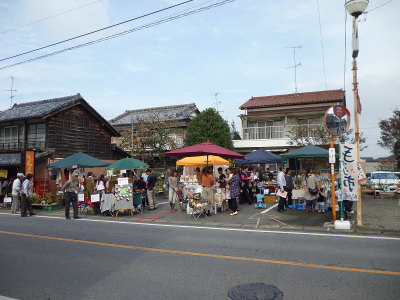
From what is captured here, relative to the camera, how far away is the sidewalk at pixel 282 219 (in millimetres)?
9078

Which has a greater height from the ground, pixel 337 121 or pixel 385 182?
pixel 337 121

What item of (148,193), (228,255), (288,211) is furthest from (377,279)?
(148,193)

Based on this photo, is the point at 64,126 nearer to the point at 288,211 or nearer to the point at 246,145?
the point at 246,145

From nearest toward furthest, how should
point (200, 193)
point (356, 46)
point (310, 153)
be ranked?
point (356, 46) → point (200, 193) → point (310, 153)

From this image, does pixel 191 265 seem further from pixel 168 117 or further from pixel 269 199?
pixel 168 117

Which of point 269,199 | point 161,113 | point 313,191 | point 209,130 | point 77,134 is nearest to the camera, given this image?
point 313,191

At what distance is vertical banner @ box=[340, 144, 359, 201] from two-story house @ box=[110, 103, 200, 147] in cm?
2090

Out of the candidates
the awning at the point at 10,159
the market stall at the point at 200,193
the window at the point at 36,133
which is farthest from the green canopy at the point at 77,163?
the window at the point at 36,133

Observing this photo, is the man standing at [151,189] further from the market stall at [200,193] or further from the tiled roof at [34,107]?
the tiled roof at [34,107]

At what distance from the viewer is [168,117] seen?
1222 inches

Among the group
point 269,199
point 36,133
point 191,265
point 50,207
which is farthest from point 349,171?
point 36,133

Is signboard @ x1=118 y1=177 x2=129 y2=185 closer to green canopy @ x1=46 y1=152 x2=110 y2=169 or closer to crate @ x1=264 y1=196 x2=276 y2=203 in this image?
green canopy @ x1=46 y1=152 x2=110 y2=169

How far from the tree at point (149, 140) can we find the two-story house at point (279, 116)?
6.48 m

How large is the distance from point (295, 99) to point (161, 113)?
15578 mm
